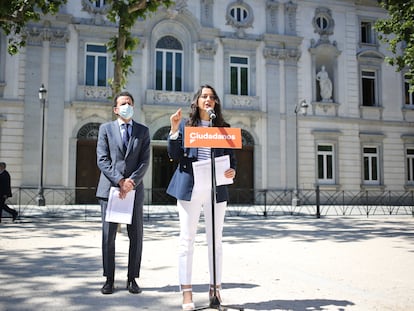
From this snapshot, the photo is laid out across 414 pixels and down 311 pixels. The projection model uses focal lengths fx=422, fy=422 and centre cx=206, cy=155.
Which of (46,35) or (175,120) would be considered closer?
(175,120)

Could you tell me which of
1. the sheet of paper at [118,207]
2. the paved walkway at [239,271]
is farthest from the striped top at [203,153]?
the paved walkway at [239,271]

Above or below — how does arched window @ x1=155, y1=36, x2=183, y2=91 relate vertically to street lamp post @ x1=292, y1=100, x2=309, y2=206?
above

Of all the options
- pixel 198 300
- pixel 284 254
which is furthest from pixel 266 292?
pixel 284 254

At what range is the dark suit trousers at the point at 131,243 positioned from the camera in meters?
4.65

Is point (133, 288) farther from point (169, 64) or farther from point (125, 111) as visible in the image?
point (169, 64)

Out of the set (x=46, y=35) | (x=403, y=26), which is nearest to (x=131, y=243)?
(x=403, y=26)

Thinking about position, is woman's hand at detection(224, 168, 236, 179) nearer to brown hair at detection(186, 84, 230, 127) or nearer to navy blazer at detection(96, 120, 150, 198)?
brown hair at detection(186, 84, 230, 127)

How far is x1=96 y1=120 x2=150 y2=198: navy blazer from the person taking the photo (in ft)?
15.3

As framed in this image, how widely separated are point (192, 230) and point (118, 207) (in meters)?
0.94

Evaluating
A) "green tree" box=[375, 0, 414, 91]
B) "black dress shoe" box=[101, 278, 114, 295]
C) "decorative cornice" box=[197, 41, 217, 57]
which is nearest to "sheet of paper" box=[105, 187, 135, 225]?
"black dress shoe" box=[101, 278, 114, 295]

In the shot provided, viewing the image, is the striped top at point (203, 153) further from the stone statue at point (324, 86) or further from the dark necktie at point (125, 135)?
the stone statue at point (324, 86)

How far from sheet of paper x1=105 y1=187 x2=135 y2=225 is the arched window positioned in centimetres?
1850

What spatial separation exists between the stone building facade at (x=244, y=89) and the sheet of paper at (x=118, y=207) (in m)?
17.0

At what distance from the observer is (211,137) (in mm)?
4062
